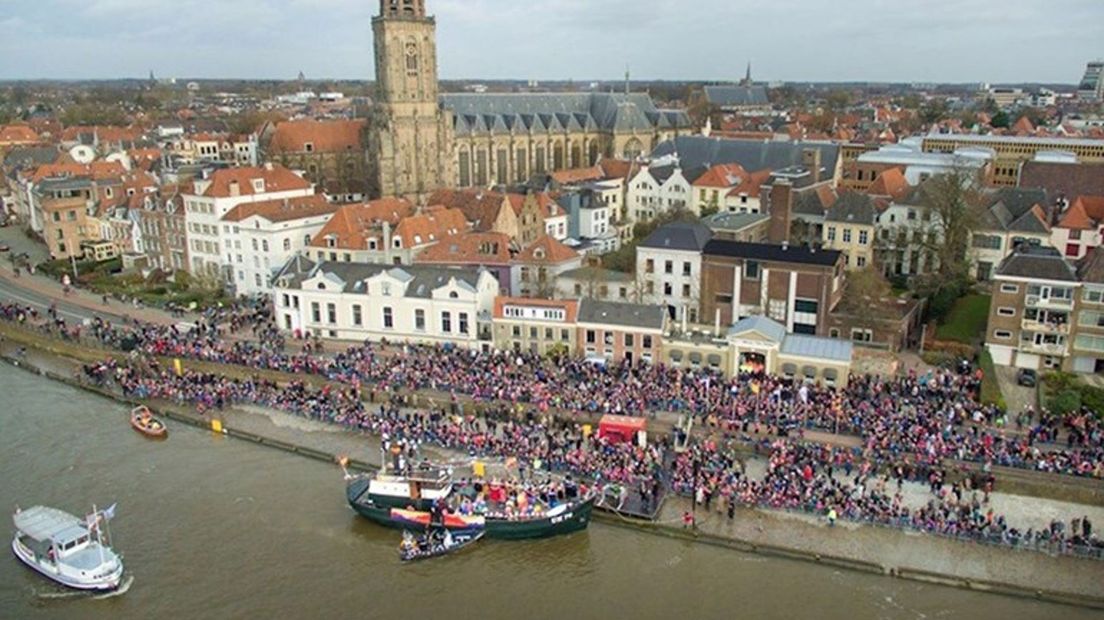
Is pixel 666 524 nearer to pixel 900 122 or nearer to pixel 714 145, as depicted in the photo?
pixel 714 145

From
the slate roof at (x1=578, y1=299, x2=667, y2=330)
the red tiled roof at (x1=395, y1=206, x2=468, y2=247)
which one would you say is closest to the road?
the red tiled roof at (x1=395, y1=206, x2=468, y2=247)

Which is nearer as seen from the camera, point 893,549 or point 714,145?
point 893,549

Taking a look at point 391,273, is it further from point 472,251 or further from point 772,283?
point 772,283

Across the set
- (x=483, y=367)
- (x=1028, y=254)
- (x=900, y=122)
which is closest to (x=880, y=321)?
(x=1028, y=254)

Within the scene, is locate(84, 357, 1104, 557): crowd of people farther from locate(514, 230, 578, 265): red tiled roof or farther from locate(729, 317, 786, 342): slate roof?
locate(514, 230, 578, 265): red tiled roof

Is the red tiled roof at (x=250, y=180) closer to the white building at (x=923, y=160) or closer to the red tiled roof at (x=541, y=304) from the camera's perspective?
the red tiled roof at (x=541, y=304)

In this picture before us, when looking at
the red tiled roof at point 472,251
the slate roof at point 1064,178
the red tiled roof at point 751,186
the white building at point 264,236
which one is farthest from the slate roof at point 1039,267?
the white building at point 264,236

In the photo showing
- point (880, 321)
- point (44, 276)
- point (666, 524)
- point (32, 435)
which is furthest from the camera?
point (44, 276)
